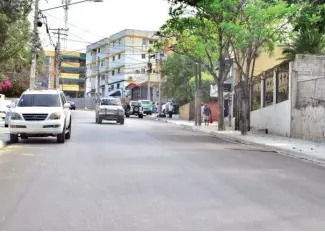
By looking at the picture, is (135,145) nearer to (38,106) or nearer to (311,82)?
(38,106)

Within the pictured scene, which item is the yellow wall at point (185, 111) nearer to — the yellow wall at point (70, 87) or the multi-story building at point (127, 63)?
the multi-story building at point (127, 63)

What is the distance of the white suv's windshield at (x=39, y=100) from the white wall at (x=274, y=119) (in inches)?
480

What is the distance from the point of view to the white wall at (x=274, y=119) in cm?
2616

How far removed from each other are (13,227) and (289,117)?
2102 cm

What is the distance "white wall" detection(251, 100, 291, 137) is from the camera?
26156mm

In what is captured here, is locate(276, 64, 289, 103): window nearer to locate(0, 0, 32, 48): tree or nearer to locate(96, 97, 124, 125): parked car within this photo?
locate(96, 97, 124, 125): parked car

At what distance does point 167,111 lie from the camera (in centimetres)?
6172

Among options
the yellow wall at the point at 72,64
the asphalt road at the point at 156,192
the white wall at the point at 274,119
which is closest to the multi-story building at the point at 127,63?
the yellow wall at the point at 72,64

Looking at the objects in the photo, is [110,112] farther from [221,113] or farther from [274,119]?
[274,119]

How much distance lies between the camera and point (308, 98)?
25.0 metres

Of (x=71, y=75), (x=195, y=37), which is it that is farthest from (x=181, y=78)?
(x=71, y=75)

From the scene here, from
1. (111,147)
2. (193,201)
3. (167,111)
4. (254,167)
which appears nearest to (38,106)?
(111,147)

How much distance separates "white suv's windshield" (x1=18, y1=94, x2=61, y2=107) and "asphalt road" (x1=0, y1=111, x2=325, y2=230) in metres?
4.31

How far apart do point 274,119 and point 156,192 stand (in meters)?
20.9
